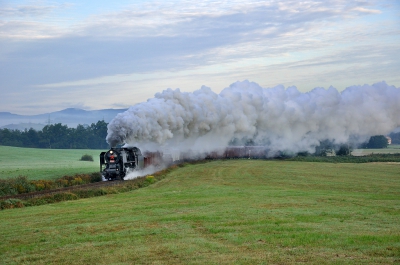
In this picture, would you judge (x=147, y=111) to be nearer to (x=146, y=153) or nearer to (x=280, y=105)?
(x=146, y=153)

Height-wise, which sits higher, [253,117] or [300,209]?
[253,117]

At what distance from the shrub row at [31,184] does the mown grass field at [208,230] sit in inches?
294

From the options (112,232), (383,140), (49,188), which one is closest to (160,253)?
(112,232)

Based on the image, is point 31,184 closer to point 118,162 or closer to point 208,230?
point 118,162

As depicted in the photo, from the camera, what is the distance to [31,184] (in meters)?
37.4

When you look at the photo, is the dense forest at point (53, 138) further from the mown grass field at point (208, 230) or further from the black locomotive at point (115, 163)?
the mown grass field at point (208, 230)

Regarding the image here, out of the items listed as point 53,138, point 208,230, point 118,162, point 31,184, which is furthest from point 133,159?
point 53,138

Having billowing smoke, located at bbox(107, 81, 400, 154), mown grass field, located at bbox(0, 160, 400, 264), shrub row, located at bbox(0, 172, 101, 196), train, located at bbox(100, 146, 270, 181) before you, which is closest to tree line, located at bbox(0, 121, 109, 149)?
train, located at bbox(100, 146, 270, 181)

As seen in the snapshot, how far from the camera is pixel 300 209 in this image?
23.5 metres

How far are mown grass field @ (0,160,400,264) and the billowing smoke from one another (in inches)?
664

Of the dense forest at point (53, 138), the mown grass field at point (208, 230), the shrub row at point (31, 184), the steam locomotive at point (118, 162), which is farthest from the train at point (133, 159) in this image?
the dense forest at point (53, 138)

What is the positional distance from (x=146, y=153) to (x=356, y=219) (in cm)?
3375

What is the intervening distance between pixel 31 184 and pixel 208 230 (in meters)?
23.0

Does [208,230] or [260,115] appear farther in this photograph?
[260,115]
